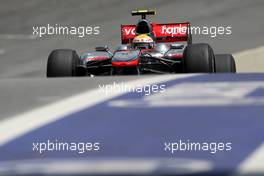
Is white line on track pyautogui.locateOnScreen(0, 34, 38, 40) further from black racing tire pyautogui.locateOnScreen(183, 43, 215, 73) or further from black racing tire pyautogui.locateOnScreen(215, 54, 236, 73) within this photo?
black racing tire pyautogui.locateOnScreen(183, 43, 215, 73)

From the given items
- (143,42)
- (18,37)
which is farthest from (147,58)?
(18,37)

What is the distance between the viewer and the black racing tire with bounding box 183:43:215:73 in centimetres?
536

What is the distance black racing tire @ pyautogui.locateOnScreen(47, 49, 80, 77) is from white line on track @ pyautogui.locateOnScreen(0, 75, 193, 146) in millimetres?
2539

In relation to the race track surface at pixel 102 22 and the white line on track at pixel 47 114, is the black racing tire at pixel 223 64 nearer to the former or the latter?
the race track surface at pixel 102 22

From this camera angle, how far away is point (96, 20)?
506 inches

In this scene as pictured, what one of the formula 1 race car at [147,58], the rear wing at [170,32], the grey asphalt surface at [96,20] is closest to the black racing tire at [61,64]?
the formula 1 race car at [147,58]

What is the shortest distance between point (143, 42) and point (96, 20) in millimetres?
5724

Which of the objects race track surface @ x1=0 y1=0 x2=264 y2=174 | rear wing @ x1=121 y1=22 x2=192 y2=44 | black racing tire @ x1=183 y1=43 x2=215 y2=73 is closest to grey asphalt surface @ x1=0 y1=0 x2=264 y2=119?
race track surface @ x1=0 y1=0 x2=264 y2=174

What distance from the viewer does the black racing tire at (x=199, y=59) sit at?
17.6 feet

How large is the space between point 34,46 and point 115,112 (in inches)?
374

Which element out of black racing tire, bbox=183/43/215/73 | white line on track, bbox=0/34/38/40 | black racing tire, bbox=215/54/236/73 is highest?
white line on track, bbox=0/34/38/40

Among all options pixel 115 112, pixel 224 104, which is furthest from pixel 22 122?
pixel 224 104

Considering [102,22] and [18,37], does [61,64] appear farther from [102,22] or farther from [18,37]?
[18,37]

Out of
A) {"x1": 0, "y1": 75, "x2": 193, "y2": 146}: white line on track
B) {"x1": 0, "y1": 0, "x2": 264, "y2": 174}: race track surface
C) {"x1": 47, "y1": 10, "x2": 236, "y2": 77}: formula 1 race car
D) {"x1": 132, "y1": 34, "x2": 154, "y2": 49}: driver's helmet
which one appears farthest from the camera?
{"x1": 0, "y1": 0, "x2": 264, "y2": 174}: race track surface
